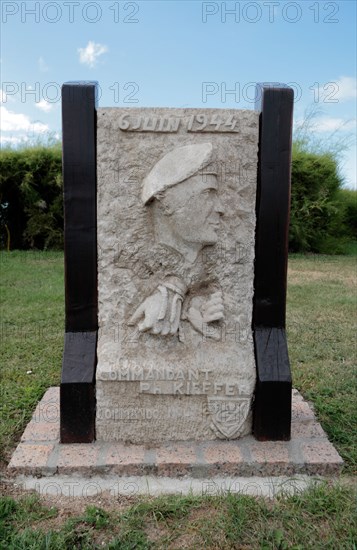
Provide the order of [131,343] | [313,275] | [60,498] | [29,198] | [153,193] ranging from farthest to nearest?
1. [29,198]
2. [313,275]
3. [131,343]
4. [153,193]
5. [60,498]

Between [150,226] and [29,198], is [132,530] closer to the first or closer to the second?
[150,226]

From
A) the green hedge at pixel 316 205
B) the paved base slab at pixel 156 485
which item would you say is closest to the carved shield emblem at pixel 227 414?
the paved base slab at pixel 156 485

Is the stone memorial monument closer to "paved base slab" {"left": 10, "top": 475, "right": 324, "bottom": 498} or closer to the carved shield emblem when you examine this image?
the carved shield emblem

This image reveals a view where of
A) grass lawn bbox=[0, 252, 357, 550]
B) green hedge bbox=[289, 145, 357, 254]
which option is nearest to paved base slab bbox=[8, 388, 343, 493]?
grass lawn bbox=[0, 252, 357, 550]

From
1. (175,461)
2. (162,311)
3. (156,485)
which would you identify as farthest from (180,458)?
(162,311)

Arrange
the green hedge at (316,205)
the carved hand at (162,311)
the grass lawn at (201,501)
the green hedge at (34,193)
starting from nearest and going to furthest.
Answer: the grass lawn at (201,501)
the carved hand at (162,311)
the green hedge at (34,193)
the green hedge at (316,205)

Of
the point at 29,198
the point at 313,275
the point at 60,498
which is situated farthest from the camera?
the point at 29,198

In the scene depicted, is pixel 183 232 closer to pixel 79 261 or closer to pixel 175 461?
pixel 79 261

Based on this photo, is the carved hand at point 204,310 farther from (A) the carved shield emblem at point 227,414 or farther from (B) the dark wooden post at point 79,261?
(B) the dark wooden post at point 79,261

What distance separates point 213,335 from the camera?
98.1 inches

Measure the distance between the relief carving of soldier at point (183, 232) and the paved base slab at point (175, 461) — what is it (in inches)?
22.2

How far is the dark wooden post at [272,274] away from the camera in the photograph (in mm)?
2414

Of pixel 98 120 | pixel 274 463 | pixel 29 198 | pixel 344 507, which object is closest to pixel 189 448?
pixel 274 463

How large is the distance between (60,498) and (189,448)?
0.63 m
